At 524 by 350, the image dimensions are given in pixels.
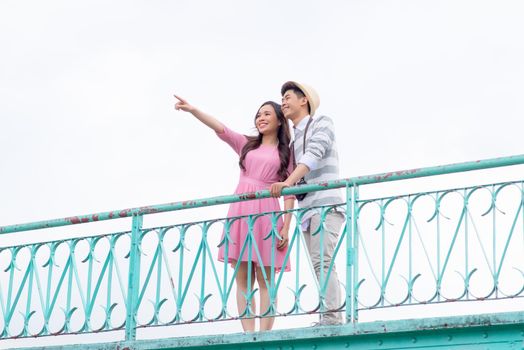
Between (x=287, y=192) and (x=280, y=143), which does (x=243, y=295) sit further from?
(x=280, y=143)

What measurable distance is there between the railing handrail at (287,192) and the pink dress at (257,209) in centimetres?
25

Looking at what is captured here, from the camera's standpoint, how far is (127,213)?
1023 cm

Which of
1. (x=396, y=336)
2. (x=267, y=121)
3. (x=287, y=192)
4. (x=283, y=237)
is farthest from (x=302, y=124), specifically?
(x=396, y=336)

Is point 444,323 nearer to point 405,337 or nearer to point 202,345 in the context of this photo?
point 405,337

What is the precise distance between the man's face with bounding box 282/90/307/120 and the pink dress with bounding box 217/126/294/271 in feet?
0.96

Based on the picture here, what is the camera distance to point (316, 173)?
32.2 ft

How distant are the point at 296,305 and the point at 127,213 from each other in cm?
179

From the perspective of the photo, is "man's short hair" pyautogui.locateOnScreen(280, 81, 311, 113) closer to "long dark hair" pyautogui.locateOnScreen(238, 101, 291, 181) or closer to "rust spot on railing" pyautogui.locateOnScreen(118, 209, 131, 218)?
"long dark hair" pyautogui.locateOnScreen(238, 101, 291, 181)

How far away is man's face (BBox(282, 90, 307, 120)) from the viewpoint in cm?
1005

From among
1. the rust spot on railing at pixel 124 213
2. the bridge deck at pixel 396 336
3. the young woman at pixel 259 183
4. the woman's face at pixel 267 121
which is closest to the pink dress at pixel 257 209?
the young woman at pixel 259 183

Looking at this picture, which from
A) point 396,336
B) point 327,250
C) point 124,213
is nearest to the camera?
point 396,336

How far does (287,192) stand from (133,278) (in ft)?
4.81

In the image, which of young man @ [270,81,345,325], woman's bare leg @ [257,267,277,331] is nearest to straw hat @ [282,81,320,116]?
young man @ [270,81,345,325]

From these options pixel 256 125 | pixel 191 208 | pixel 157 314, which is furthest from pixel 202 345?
pixel 256 125
